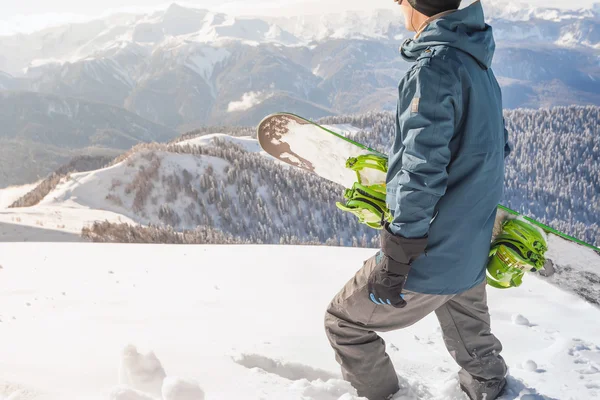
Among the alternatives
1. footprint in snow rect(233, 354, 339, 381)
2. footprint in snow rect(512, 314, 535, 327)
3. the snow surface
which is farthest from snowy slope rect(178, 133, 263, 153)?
footprint in snow rect(233, 354, 339, 381)

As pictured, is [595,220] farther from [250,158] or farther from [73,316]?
[73,316]

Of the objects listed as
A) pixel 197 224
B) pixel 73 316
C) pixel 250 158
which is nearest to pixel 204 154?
pixel 250 158

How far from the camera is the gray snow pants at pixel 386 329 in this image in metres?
2.53

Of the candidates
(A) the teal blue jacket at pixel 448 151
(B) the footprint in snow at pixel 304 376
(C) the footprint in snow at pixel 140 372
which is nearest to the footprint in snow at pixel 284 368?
(B) the footprint in snow at pixel 304 376

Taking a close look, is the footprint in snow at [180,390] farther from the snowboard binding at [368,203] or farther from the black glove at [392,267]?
the snowboard binding at [368,203]

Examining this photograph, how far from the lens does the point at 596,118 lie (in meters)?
140

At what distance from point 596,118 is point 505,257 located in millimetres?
168401

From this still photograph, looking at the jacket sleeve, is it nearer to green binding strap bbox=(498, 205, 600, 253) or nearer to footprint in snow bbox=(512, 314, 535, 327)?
green binding strap bbox=(498, 205, 600, 253)

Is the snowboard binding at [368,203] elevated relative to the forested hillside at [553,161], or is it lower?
elevated

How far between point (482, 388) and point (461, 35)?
86.9 inches

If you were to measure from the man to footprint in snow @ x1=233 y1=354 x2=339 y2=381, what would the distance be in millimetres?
375

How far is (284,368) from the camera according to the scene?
312cm

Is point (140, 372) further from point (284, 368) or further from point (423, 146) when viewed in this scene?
point (423, 146)

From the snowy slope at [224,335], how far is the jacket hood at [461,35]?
200cm
